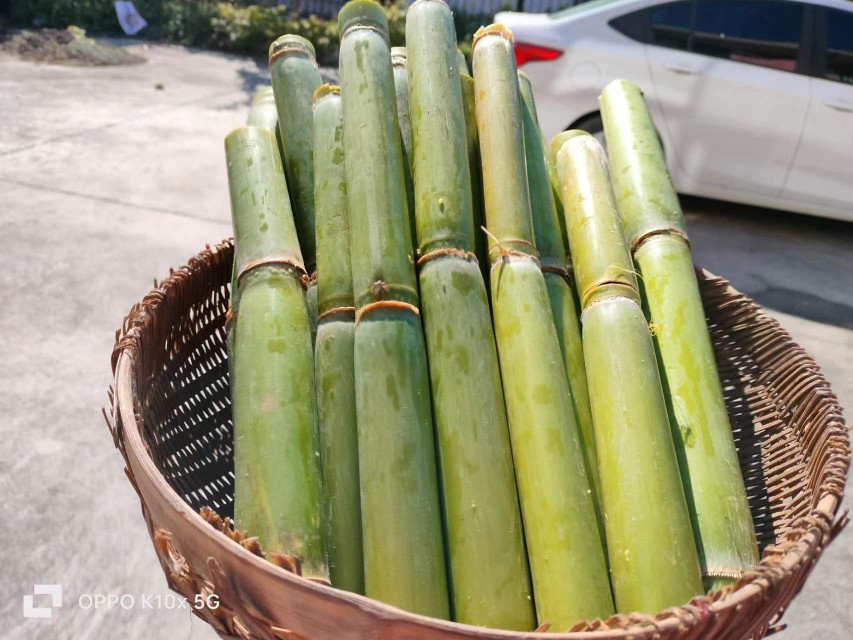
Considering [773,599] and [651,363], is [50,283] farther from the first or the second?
[773,599]

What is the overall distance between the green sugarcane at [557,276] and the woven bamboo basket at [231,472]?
293mm

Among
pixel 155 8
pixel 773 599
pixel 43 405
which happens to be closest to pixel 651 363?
pixel 773 599

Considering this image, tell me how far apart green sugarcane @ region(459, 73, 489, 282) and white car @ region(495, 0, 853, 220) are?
2666mm

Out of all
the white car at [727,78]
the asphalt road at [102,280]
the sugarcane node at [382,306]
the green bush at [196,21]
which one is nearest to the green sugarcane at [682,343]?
the sugarcane node at [382,306]

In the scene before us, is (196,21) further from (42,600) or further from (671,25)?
(42,600)

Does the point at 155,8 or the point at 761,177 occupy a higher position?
the point at 155,8

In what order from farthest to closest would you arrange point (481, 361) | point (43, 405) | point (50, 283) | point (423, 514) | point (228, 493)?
1. point (50, 283)
2. point (43, 405)
3. point (228, 493)
4. point (481, 361)
5. point (423, 514)

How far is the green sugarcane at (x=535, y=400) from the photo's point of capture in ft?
3.50

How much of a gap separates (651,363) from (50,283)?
293 cm

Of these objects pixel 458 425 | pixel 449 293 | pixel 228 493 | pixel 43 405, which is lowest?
pixel 43 405

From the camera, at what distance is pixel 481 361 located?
1.20m

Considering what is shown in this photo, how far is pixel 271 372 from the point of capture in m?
1.23

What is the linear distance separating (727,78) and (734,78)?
1.4 inches

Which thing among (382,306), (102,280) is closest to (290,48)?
(382,306)
